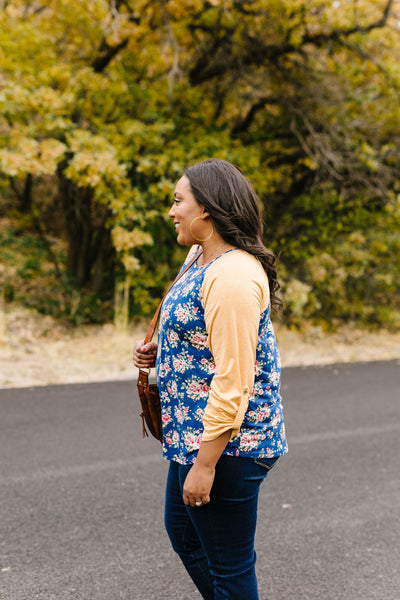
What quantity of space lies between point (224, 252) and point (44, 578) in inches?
78.0

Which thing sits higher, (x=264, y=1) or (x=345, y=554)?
(x=264, y=1)

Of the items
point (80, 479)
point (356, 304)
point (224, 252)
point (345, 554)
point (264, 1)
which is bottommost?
point (356, 304)

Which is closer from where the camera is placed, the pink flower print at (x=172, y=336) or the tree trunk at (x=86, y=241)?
the pink flower print at (x=172, y=336)

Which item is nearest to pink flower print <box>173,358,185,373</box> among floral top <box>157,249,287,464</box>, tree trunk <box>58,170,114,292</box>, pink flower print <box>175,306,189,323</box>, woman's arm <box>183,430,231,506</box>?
floral top <box>157,249,287,464</box>

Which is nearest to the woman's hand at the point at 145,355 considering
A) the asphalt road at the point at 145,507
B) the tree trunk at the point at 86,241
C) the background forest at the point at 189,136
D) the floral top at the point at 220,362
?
the floral top at the point at 220,362

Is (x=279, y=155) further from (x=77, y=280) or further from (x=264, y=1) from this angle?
(x=77, y=280)

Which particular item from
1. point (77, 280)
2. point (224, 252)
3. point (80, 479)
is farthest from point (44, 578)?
point (77, 280)

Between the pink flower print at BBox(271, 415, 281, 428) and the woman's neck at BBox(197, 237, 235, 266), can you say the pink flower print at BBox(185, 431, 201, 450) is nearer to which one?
the pink flower print at BBox(271, 415, 281, 428)

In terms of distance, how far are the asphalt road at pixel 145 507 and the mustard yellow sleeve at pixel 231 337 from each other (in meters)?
1.44

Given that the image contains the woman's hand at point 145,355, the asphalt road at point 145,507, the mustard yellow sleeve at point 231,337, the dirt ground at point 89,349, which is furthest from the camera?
the dirt ground at point 89,349

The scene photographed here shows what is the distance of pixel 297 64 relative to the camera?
401 inches

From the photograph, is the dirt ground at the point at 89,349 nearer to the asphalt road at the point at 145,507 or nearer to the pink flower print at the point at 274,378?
the asphalt road at the point at 145,507

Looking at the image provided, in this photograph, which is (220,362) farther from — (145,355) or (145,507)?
(145,507)

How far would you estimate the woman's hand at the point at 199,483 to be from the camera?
1.73 metres
